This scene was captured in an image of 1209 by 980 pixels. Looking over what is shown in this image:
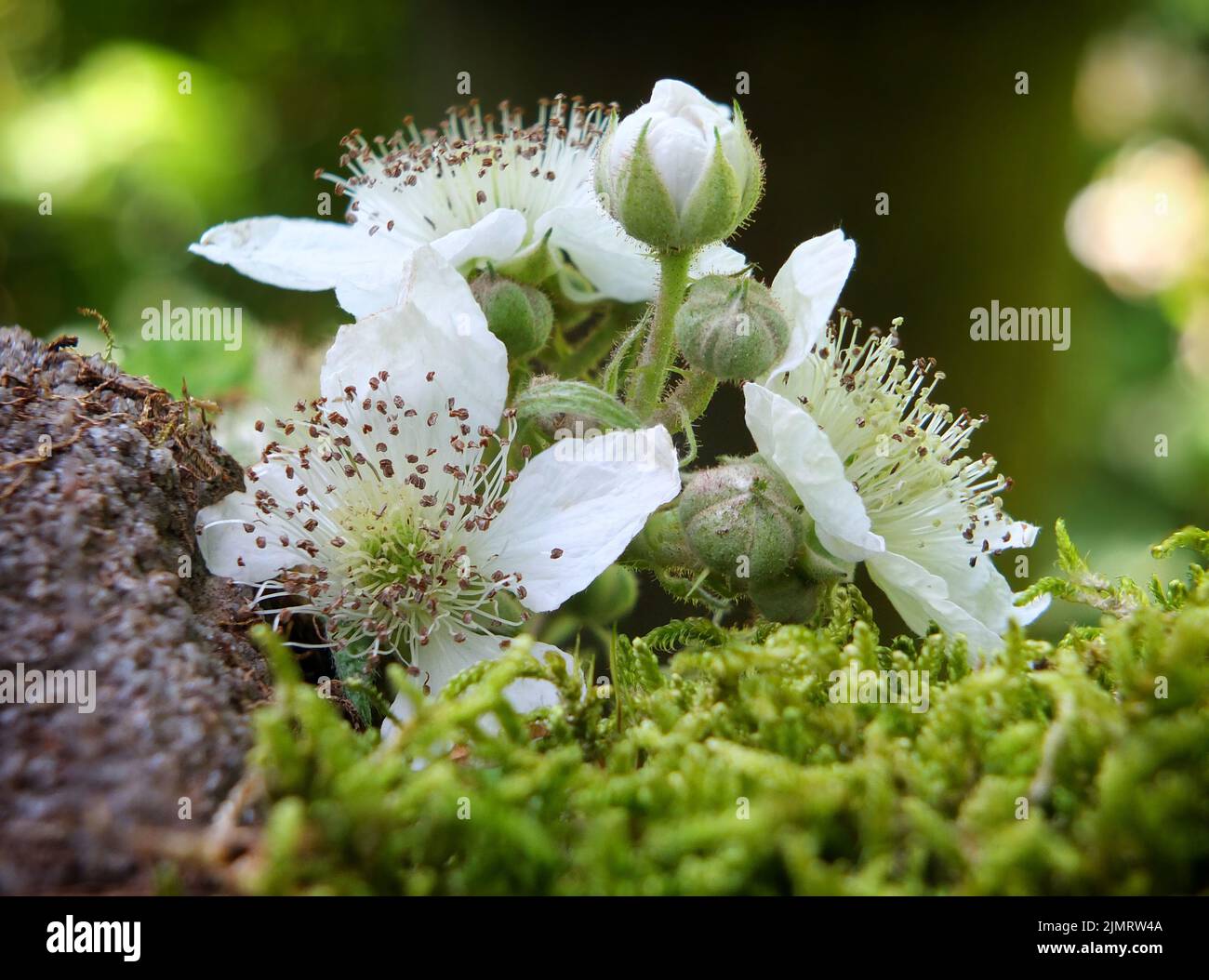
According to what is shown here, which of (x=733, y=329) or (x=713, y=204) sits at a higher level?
(x=713, y=204)

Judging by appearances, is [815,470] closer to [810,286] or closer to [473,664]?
[810,286]

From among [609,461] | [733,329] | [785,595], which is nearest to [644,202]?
[733,329]

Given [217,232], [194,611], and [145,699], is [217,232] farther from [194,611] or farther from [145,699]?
[145,699]

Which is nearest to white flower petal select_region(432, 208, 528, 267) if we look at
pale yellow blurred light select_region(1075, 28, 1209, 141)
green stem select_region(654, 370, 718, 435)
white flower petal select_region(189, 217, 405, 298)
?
white flower petal select_region(189, 217, 405, 298)

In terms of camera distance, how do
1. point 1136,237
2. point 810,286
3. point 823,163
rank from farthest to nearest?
point 1136,237 < point 823,163 < point 810,286

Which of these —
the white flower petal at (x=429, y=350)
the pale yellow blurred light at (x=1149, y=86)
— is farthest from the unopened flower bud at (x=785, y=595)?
the pale yellow blurred light at (x=1149, y=86)
